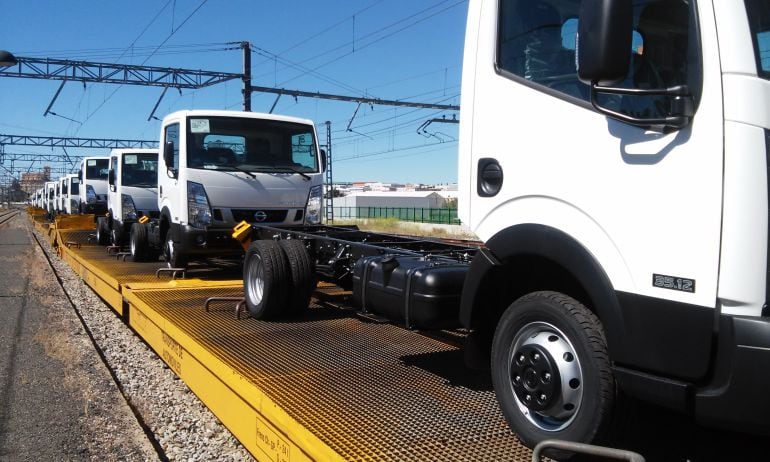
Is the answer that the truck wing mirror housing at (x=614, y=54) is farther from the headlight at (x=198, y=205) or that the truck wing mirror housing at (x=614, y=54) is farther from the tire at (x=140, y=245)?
the tire at (x=140, y=245)

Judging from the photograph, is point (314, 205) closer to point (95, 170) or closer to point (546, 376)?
point (546, 376)

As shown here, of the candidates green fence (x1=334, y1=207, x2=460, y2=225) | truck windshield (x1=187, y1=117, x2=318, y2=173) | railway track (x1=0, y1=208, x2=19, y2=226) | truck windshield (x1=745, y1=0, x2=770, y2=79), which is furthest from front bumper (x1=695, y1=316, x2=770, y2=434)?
railway track (x1=0, y1=208, x2=19, y2=226)

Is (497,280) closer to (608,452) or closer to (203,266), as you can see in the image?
(608,452)

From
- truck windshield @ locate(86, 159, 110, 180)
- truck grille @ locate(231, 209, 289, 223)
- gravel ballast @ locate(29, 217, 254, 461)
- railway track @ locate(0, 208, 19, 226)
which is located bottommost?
gravel ballast @ locate(29, 217, 254, 461)

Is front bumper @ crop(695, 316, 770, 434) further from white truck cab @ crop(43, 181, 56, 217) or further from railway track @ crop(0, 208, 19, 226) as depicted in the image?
railway track @ crop(0, 208, 19, 226)

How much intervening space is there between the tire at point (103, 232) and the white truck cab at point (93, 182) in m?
6.05

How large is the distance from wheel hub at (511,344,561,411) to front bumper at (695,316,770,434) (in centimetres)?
65

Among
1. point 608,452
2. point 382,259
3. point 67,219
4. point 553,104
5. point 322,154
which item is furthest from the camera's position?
point 67,219

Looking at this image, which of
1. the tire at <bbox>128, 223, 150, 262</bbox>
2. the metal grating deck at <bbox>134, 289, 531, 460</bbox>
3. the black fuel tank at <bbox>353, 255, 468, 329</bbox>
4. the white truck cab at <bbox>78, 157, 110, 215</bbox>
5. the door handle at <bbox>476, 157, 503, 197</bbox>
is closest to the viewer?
the metal grating deck at <bbox>134, 289, 531, 460</bbox>

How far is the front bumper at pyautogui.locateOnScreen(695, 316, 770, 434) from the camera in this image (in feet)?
6.86

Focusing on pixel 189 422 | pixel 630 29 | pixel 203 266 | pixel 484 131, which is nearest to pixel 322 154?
pixel 203 266

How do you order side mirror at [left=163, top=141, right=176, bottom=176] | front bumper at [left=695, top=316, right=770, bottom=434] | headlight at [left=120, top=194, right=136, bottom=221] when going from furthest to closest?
headlight at [left=120, top=194, right=136, bottom=221]
side mirror at [left=163, top=141, right=176, bottom=176]
front bumper at [left=695, top=316, right=770, bottom=434]

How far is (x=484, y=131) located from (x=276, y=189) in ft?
18.7

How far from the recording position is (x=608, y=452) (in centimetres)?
218
